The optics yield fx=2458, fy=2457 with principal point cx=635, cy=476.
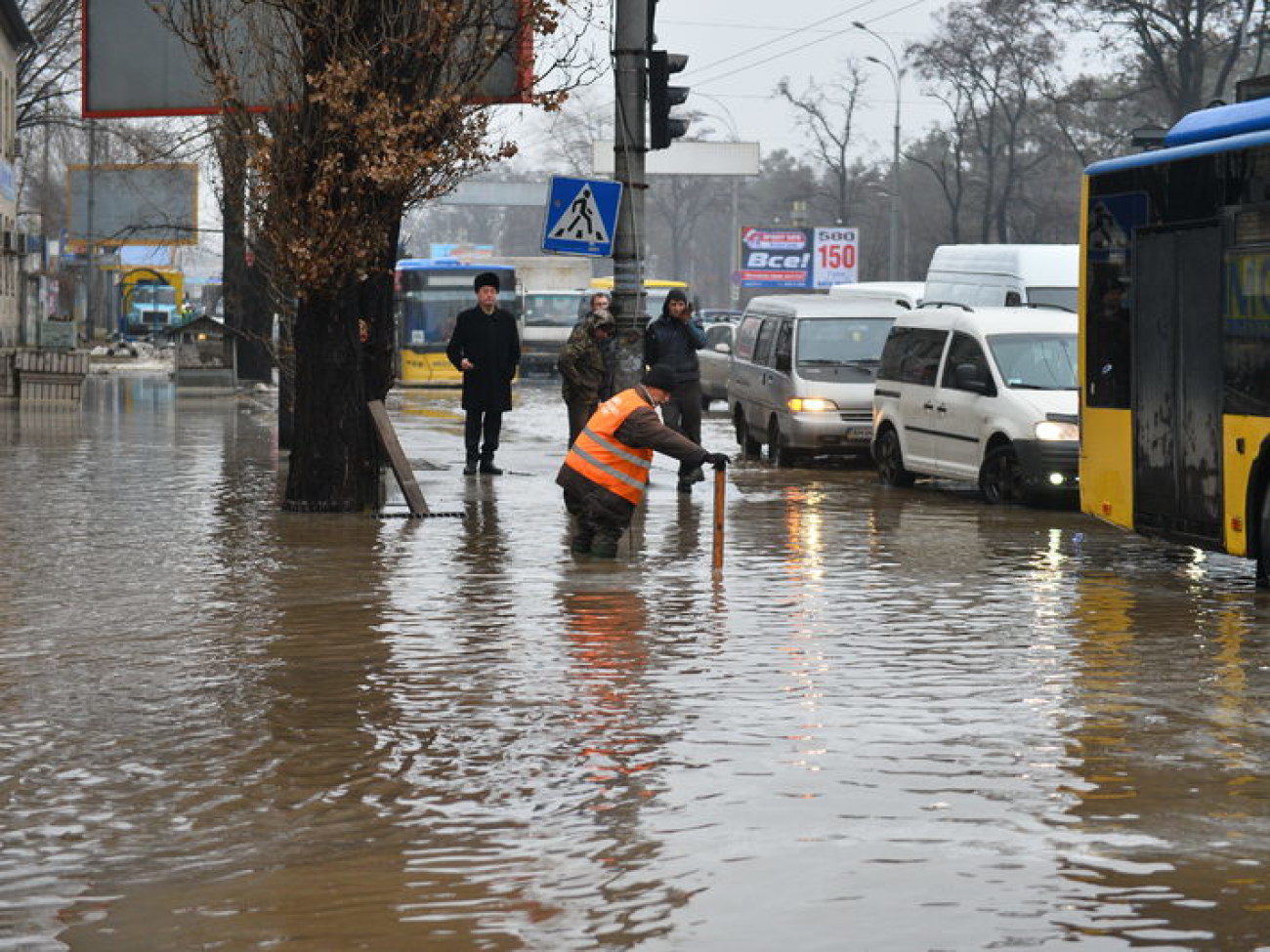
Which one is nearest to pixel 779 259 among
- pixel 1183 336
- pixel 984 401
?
pixel 984 401

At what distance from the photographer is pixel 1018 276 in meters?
30.0

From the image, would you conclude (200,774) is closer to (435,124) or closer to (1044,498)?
(435,124)

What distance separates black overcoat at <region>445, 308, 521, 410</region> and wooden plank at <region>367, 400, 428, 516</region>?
12.0 feet

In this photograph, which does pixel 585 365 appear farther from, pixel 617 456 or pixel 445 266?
pixel 445 266

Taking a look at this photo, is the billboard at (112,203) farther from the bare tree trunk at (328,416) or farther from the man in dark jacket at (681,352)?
the bare tree trunk at (328,416)

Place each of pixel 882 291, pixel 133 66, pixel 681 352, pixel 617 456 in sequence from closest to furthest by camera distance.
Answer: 1. pixel 617 456
2. pixel 681 352
3. pixel 133 66
4. pixel 882 291

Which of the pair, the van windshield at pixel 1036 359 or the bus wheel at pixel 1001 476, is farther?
the van windshield at pixel 1036 359

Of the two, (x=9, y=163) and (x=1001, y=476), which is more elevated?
(x=9, y=163)

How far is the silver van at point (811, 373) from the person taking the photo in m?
25.0

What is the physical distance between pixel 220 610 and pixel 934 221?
86.3m

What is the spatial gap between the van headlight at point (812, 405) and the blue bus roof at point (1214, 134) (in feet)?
30.5

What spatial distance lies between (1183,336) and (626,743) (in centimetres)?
730


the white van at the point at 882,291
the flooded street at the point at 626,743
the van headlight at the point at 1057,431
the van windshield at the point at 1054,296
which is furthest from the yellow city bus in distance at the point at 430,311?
the flooded street at the point at 626,743

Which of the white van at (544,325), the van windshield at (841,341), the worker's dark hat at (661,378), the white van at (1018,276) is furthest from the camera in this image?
the white van at (544,325)
